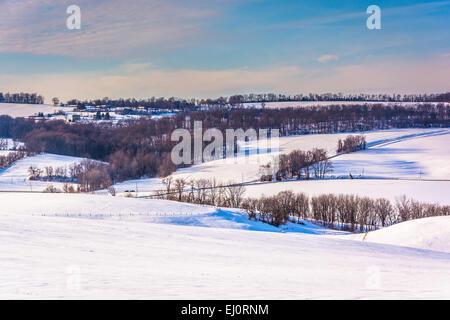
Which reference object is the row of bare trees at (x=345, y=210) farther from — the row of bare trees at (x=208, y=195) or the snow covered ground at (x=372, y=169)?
the snow covered ground at (x=372, y=169)

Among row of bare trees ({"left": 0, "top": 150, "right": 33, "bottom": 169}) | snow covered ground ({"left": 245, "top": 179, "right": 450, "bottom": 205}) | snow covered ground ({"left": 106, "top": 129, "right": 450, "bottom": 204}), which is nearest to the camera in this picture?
snow covered ground ({"left": 245, "top": 179, "right": 450, "bottom": 205})

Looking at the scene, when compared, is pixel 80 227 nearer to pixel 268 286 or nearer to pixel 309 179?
pixel 268 286

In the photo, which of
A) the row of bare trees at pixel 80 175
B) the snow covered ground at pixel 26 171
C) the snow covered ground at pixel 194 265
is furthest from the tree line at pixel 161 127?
the snow covered ground at pixel 194 265

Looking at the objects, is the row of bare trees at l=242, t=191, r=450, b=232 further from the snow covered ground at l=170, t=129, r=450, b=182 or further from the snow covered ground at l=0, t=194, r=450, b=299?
the snow covered ground at l=0, t=194, r=450, b=299

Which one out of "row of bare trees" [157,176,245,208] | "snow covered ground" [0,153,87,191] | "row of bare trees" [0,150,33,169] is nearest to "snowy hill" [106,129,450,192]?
"row of bare trees" [157,176,245,208]

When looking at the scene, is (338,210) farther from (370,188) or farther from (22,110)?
(22,110)

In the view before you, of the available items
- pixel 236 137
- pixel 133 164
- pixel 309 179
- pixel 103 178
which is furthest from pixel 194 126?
pixel 309 179
